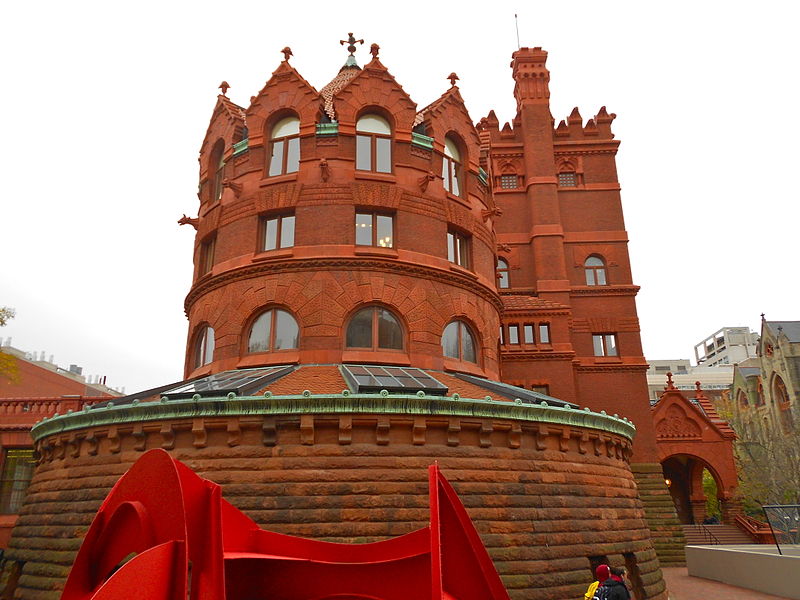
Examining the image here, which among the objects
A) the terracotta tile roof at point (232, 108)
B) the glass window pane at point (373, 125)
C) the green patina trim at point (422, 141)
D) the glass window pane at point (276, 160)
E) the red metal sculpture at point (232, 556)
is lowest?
the red metal sculpture at point (232, 556)

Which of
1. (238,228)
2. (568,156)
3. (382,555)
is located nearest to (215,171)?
(238,228)

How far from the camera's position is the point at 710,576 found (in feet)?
81.9

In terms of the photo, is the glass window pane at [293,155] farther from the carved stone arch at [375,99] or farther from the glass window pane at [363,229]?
the glass window pane at [363,229]

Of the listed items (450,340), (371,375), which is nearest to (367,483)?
(371,375)

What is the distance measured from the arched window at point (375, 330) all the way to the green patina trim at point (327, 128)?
652 cm

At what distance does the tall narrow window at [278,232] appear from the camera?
20.8 m

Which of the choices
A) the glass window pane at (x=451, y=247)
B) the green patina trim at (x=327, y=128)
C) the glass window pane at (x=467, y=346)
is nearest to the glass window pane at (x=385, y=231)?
the glass window pane at (x=451, y=247)

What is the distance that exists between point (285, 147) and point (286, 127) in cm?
96

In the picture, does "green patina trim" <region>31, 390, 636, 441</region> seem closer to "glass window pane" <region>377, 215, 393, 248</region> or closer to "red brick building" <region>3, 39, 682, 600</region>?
"red brick building" <region>3, 39, 682, 600</region>

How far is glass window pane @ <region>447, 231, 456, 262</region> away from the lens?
72.1 feet

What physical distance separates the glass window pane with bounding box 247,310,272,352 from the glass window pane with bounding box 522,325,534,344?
16100mm

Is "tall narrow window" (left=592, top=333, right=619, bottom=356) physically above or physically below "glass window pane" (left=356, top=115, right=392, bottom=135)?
below

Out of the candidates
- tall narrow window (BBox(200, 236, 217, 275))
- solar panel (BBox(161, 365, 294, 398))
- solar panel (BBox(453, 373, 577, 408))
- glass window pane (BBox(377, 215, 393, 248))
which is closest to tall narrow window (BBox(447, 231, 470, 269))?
glass window pane (BBox(377, 215, 393, 248))

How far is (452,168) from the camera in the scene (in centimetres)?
2338
